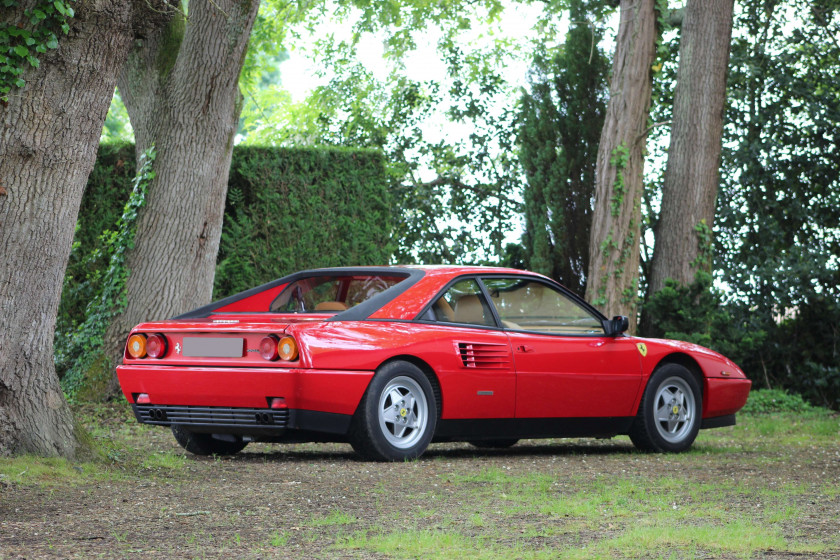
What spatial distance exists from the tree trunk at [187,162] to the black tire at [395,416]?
469 centimetres

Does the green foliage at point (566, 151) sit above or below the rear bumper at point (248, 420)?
above

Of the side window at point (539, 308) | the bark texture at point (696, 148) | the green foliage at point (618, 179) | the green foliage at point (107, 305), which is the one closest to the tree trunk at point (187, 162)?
the green foliage at point (107, 305)

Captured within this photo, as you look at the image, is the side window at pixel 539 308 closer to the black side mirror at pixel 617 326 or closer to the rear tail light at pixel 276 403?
the black side mirror at pixel 617 326

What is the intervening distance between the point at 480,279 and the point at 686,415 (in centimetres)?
217

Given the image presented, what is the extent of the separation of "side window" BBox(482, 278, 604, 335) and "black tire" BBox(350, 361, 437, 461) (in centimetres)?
112

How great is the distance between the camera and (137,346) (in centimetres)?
762

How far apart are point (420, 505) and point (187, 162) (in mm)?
6684

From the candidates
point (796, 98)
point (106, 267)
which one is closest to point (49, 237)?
point (106, 267)

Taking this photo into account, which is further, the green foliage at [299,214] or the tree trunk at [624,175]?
the tree trunk at [624,175]

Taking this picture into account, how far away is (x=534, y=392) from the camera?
8148 millimetres

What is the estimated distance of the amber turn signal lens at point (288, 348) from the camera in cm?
704

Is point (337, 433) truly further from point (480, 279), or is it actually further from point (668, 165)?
point (668, 165)

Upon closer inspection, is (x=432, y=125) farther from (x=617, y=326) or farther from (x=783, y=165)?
(x=617, y=326)

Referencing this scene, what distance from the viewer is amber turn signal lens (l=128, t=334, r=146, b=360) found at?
25.0ft
